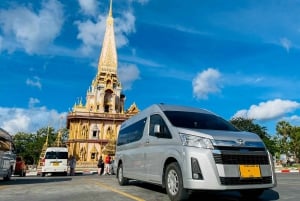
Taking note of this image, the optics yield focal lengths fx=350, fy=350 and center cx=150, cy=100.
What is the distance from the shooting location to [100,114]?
232ft

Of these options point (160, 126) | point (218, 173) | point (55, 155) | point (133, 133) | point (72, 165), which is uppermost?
point (133, 133)

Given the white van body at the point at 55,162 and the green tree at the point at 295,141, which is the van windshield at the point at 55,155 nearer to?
the white van body at the point at 55,162

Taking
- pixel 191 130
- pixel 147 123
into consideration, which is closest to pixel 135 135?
pixel 147 123

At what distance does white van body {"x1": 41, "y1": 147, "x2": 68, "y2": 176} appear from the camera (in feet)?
86.8

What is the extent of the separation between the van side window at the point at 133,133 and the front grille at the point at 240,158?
3889mm

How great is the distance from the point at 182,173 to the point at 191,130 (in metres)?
0.95

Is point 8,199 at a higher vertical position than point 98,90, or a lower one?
lower

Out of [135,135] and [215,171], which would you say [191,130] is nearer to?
[215,171]

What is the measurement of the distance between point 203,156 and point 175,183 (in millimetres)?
1113

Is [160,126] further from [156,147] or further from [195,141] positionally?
[195,141]

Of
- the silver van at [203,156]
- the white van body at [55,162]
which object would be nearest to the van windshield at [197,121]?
the silver van at [203,156]

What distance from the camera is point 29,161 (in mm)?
98875

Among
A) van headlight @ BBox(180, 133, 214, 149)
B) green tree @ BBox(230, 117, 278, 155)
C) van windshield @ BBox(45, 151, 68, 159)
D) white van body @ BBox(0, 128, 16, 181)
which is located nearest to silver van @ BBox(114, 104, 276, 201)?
van headlight @ BBox(180, 133, 214, 149)

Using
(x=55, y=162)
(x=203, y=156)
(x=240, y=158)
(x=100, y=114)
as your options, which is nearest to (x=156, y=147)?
(x=203, y=156)
